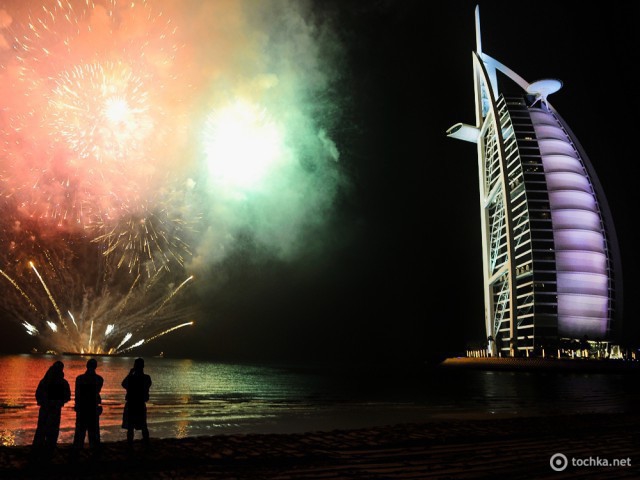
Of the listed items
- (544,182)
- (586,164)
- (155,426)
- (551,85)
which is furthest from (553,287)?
(155,426)

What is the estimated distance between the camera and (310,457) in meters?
9.54

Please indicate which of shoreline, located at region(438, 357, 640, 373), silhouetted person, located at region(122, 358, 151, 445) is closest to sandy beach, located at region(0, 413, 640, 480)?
silhouetted person, located at region(122, 358, 151, 445)

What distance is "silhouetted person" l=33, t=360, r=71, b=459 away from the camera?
9777 millimetres

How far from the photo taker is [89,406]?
1045 cm

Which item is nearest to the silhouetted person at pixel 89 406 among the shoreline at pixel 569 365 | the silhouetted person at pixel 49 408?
the silhouetted person at pixel 49 408

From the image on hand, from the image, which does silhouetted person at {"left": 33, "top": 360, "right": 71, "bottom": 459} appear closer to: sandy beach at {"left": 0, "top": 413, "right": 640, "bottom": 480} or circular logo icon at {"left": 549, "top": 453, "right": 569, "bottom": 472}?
sandy beach at {"left": 0, "top": 413, "right": 640, "bottom": 480}

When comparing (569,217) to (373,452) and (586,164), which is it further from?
(373,452)

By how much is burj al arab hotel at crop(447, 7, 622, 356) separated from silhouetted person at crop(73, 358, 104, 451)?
301 feet

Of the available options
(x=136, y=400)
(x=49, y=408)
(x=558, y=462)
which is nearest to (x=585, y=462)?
(x=558, y=462)

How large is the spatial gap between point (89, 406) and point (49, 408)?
2.33ft

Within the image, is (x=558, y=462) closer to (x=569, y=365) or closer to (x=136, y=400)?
(x=136, y=400)

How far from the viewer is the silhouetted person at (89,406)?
33.5 feet

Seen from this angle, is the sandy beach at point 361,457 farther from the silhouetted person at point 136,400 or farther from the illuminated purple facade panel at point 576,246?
the illuminated purple facade panel at point 576,246

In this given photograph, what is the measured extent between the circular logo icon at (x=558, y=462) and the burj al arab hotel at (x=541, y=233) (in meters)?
88.8
